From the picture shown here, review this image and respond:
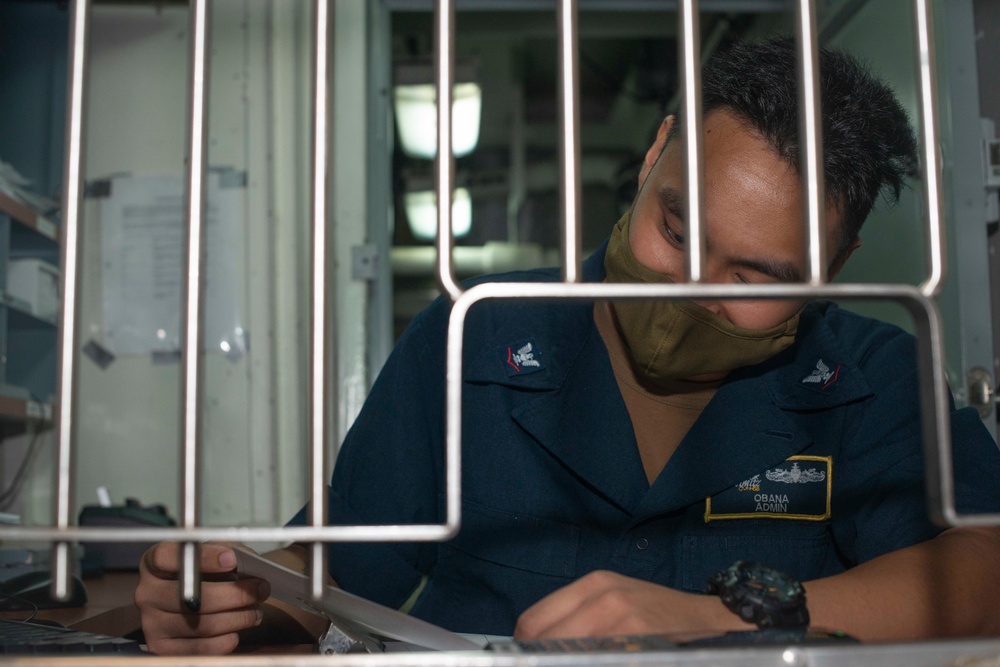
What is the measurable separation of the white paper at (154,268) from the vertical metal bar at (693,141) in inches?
77.8

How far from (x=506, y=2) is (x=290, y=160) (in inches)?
30.0

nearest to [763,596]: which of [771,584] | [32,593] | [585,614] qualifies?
[771,584]

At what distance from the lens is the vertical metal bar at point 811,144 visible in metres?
0.45

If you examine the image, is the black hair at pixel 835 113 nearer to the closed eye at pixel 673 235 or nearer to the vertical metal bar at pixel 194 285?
the closed eye at pixel 673 235

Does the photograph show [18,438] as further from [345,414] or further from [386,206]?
[386,206]

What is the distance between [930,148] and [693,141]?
14 cm

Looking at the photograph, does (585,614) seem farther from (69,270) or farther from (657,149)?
(657,149)

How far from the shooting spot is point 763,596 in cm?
56

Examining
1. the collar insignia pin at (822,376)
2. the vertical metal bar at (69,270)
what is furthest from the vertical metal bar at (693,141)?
the collar insignia pin at (822,376)

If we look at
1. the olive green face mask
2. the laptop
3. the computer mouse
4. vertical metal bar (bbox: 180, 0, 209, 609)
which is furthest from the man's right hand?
the olive green face mask

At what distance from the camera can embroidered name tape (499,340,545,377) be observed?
48.2 inches

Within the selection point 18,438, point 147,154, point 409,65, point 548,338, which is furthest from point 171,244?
point 548,338

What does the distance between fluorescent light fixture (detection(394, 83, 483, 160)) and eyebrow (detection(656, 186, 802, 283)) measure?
1.69 metres

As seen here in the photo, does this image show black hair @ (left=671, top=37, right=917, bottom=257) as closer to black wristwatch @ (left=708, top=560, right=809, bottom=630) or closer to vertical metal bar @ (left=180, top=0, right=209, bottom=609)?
black wristwatch @ (left=708, top=560, right=809, bottom=630)
